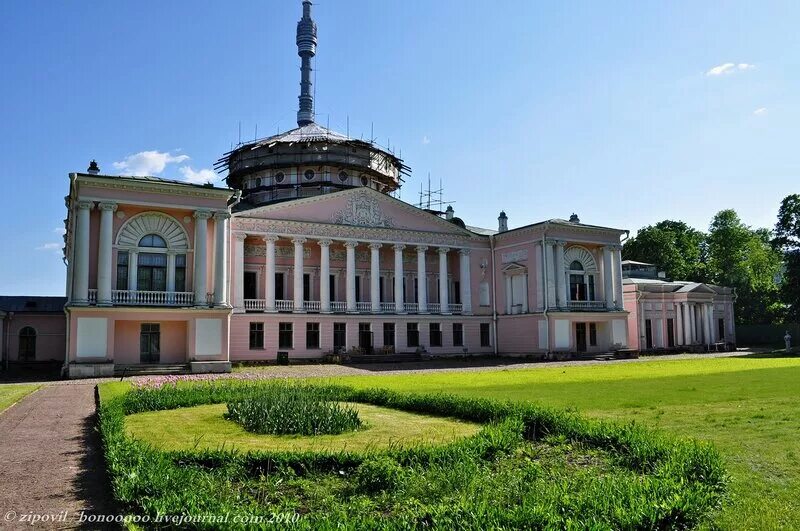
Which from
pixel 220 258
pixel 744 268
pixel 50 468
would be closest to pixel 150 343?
pixel 220 258

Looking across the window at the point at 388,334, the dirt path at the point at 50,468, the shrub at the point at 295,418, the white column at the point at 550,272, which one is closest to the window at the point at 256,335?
the window at the point at 388,334

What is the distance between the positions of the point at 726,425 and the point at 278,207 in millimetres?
32465

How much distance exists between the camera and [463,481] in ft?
25.5

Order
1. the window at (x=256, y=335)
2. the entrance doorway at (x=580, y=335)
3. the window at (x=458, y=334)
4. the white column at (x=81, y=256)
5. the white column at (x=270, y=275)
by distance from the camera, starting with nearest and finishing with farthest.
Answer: the white column at (x=81, y=256)
the window at (x=256, y=335)
the white column at (x=270, y=275)
the window at (x=458, y=334)
the entrance doorway at (x=580, y=335)

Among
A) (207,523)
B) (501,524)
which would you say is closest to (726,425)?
(501,524)

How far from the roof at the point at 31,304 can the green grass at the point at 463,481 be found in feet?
117

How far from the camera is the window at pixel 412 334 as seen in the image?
147ft

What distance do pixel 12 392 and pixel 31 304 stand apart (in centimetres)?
2241

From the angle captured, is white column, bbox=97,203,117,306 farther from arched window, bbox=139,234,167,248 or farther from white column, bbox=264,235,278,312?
white column, bbox=264,235,278,312

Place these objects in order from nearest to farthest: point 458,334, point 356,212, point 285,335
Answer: point 285,335
point 356,212
point 458,334

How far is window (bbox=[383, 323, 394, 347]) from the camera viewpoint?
43.8 meters

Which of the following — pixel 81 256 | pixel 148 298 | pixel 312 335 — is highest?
pixel 81 256

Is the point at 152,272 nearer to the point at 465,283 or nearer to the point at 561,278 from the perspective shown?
the point at 465,283

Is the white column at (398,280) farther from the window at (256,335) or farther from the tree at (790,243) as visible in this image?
the tree at (790,243)
